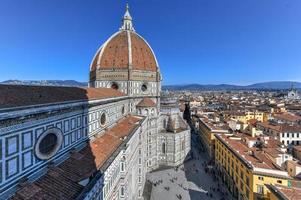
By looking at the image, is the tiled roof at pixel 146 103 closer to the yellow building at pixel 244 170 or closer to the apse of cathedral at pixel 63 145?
the apse of cathedral at pixel 63 145

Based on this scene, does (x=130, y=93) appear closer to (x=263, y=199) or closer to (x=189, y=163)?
(x=189, y=163)

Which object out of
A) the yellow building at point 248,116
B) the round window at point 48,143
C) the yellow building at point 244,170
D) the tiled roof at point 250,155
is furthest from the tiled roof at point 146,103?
the yellow building at point 248,116

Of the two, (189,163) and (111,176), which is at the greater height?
(111,176)

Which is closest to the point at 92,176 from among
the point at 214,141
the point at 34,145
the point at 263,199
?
the point at 34,145

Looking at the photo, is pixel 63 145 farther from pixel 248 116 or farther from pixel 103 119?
pixel 248 116

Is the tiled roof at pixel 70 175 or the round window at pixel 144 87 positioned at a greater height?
the round window at pixel 144 87

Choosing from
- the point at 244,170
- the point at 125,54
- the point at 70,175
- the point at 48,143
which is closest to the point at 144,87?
the point at 125,54
